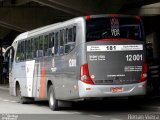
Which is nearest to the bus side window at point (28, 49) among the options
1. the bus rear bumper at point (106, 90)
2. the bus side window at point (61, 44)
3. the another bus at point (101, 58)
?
the bus side window at point (61, 44)

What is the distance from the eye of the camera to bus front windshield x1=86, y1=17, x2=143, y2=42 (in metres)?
17.8

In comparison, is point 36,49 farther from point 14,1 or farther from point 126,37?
point 14,1

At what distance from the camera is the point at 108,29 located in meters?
17.9

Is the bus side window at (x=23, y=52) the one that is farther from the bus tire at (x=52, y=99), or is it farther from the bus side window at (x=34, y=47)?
the bus tire at (x=52, y=99)

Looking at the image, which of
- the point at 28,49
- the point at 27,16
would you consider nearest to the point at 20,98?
the point at 28,49

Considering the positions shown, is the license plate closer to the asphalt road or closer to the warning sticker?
the asphalt road

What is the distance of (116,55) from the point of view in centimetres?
1767

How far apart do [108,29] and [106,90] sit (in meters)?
2.06

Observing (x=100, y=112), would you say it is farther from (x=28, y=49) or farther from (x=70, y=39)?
(x=28, y=49)

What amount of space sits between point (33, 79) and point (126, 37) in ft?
20.0

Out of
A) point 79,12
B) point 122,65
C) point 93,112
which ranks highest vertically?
point 79,12

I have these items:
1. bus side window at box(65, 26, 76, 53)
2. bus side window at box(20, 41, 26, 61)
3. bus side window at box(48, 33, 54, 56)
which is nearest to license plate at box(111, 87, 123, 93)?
bus side window at box(65, 26, 76, 53)

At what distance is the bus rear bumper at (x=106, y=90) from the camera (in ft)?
56.9

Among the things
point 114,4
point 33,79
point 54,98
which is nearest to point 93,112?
point 54,98
